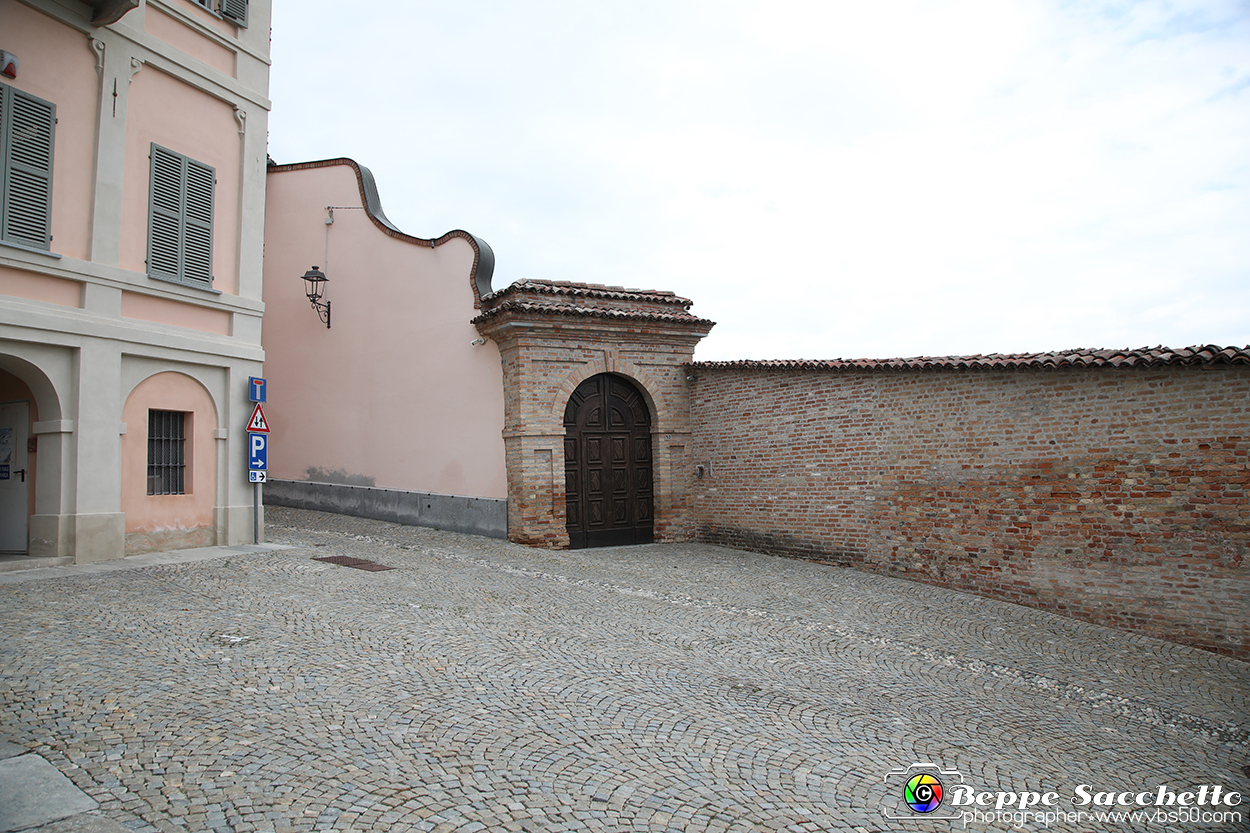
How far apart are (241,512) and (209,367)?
1990mm

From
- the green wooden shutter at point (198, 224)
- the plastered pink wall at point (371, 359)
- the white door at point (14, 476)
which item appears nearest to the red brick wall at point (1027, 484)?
the plastered pink wall at point (371, 359)

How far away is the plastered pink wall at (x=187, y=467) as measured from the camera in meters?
8.59

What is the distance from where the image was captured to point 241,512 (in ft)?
31.9

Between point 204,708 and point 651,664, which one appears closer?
point 204,708

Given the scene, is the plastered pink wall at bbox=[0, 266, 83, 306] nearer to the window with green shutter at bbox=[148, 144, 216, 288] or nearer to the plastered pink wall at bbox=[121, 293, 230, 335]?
the plastered pink wall at bbox=[121, 293, 230, 335]

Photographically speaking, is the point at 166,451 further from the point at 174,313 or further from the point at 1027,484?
the point at 1027,484

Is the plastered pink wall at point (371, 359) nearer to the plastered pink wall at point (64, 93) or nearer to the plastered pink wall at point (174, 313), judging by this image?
the plastered pink wall at point (174, 313)

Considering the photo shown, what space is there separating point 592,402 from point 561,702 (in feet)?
26.3

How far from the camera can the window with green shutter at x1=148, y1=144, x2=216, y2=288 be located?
8.83 meters

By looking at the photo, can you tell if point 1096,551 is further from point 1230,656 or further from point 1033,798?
point 1033,798

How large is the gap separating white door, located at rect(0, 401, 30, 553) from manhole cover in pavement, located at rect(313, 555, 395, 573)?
3322mm

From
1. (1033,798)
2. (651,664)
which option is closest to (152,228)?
(651,664)

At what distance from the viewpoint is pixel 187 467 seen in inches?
366

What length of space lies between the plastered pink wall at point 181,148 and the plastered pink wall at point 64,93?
417 mm
